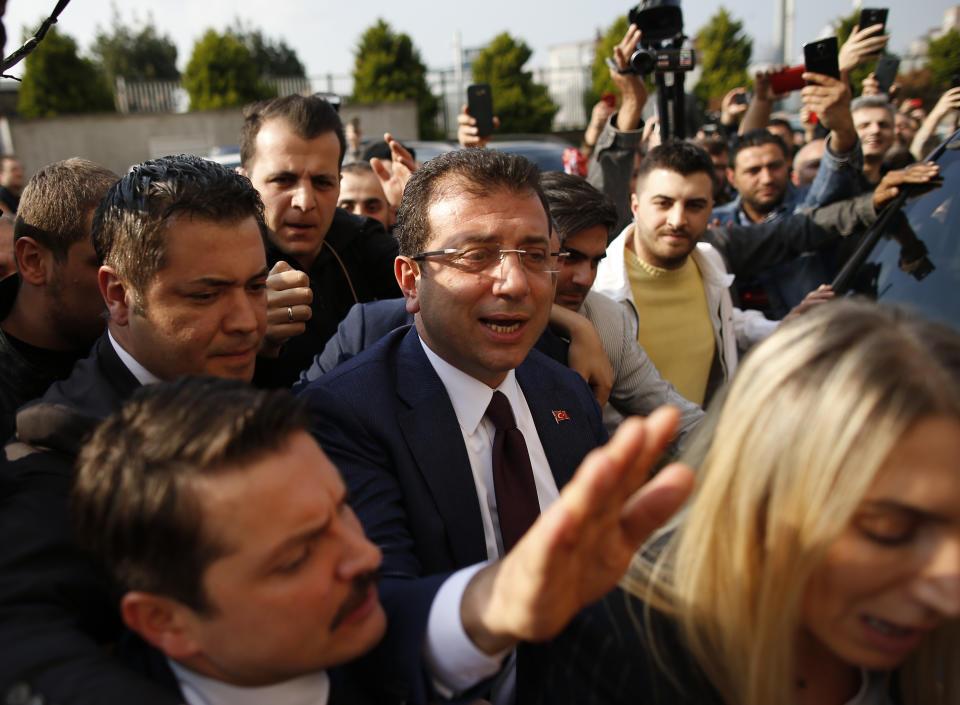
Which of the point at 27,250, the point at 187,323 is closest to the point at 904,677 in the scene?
the point at 187,323

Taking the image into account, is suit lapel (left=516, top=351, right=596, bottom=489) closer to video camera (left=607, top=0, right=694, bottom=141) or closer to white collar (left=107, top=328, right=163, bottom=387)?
white collar (left=107, top=328, right=163, bottom=387)

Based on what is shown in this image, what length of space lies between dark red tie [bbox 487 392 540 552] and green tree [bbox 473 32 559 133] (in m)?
20.1

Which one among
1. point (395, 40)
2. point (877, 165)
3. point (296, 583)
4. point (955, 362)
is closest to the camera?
point (296, 583)

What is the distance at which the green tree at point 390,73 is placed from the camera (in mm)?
20578

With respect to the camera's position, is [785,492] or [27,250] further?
[27,250]

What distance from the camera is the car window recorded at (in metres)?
2.31

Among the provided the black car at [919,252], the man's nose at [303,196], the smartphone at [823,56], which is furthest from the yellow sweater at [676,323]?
the man's nose at [303,196]

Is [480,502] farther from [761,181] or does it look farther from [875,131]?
[875,131]

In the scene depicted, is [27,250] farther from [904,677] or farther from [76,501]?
[904,677]

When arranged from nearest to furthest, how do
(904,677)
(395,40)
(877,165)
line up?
(904,677)
(877,165)
(395,40)

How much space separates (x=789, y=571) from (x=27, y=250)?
75.6 inches

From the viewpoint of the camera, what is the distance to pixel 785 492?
45.5 inches

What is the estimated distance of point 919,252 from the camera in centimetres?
255

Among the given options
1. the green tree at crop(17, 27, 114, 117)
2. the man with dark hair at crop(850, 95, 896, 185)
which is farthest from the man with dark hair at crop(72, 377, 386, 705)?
the green tree at crop(17, 27, 114, 117)
